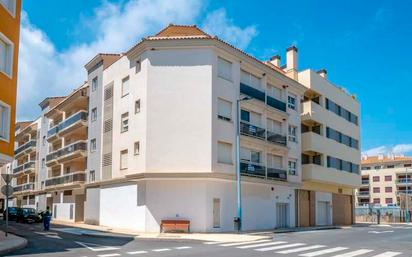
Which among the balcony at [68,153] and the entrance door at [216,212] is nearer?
the entrance door at [216,212]

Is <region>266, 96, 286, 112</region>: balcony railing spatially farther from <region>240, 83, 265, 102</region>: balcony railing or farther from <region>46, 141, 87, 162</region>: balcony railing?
<region>46, 141, 87, 162</region>: balcony railing

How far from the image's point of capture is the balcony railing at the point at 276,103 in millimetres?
35406

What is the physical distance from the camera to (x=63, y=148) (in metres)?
44.1

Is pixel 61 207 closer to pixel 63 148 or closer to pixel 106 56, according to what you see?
pixel 63 148

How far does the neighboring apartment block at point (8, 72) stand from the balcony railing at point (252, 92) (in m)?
16.1

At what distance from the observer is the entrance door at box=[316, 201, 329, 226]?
42.7 meters

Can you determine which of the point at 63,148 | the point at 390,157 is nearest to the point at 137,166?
the point at 63,148

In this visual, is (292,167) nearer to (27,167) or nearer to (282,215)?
(282,215)

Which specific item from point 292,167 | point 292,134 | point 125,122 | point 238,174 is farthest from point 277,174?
point 125,122

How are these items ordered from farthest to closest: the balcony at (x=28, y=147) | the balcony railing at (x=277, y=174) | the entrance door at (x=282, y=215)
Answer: the balcony at (x=28, y=147)
the entrance door at (x=282, y=215)
the balcony railing at (x=277, y=174)

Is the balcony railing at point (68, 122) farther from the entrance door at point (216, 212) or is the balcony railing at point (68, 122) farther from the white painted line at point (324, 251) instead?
the white painted line at point (324, 251)

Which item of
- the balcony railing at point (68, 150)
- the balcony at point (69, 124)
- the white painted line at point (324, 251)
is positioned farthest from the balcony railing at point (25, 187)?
the white painted line at point (324, 251)

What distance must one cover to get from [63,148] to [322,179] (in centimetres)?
2435

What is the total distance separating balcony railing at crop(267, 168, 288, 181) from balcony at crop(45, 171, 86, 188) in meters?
15.8
